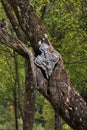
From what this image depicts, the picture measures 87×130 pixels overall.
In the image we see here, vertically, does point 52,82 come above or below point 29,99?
above

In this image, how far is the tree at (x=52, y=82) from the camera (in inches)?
285

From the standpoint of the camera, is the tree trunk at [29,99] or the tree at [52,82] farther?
the tree trunk at [29,99]

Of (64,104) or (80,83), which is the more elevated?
(64,104)

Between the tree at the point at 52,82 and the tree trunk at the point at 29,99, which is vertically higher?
the tree at the point at 52,82

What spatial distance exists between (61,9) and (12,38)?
34.2 ft

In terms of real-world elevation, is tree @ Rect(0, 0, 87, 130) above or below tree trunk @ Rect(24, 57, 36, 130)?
above

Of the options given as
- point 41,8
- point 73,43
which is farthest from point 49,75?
point 73,43

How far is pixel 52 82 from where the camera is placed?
7.34 metres

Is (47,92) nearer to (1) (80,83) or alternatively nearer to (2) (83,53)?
(2) (83,53)

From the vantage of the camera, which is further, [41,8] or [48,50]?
[41,8]

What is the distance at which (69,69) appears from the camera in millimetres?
18844

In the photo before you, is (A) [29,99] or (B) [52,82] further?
(A) [29,99]

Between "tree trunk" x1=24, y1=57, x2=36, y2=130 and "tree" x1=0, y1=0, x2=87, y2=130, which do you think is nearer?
"tree" x1=0, y1=0, x2=87, y2=130

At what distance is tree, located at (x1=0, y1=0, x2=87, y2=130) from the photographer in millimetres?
7227
